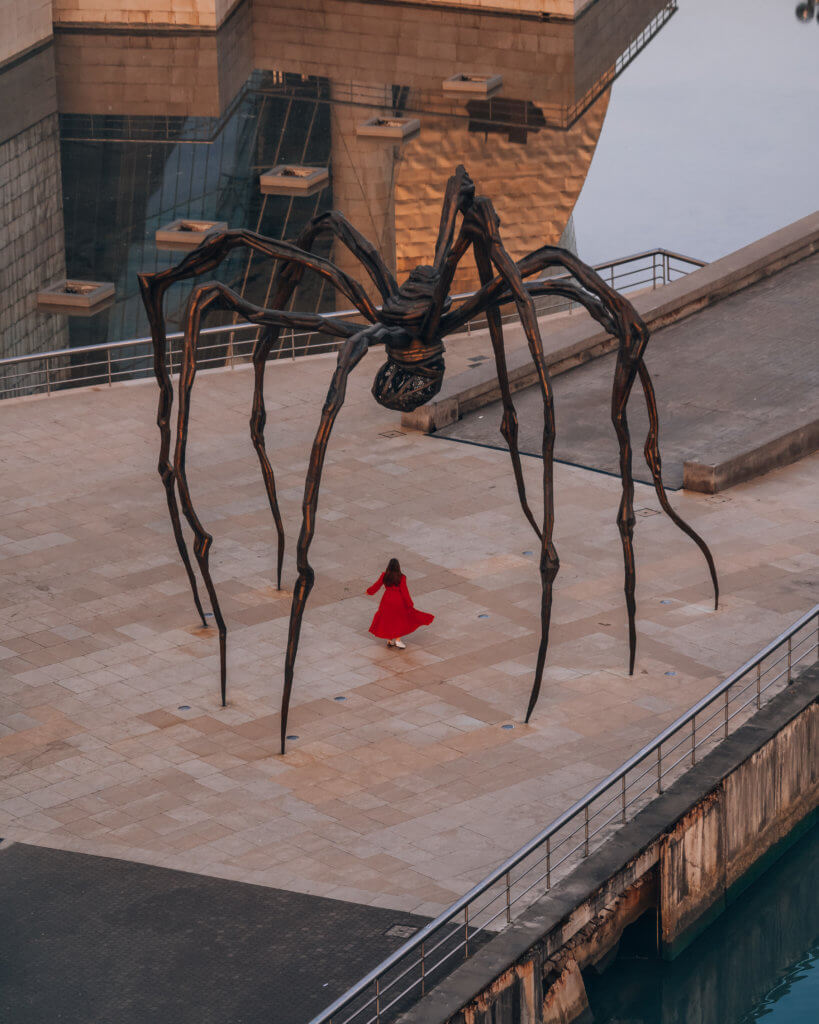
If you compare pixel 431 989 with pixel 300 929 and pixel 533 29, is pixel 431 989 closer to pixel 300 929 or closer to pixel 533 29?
pixel 300 929

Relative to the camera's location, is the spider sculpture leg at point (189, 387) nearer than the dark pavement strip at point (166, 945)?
No

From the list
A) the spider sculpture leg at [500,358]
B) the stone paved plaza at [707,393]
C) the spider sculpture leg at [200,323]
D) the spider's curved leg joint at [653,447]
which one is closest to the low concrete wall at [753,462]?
the stone paved plaza at [707,393]

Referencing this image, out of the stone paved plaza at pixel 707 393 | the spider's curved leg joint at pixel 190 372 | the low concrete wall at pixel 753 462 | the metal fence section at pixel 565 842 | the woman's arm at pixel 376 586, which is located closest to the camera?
the metal fence section at pixel 565 842

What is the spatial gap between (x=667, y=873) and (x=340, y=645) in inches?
263

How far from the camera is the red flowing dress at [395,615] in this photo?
27.6 metres

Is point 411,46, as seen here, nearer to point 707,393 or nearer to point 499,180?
point 499,180

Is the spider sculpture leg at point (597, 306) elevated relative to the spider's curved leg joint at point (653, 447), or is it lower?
elevated

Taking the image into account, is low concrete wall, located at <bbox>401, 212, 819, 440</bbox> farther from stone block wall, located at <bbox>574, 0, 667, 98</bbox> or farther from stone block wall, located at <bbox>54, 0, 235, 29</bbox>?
stone block wall, located at <bbox>54, 0, 235, 29</bbox>

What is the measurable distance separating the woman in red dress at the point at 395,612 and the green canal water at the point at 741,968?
225 inches

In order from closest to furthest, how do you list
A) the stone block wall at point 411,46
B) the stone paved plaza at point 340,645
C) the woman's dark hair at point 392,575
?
the stone paved plaza at point 340,645, the woman's dark hair at point 392,575, the stone block wall at point 411,46

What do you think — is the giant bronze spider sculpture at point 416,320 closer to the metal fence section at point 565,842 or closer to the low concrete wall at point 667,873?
the metal fence section at point 565,842

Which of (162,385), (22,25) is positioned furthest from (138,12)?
(162,385)

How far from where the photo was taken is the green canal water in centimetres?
2355

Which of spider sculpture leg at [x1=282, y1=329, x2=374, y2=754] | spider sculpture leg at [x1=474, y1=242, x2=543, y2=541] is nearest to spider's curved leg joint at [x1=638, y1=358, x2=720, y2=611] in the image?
spider sculpture leg at [x1=474, y1=242, x2=543, y2=541]
